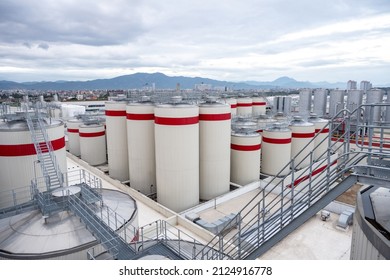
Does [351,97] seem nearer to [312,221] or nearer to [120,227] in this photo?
[312,221]

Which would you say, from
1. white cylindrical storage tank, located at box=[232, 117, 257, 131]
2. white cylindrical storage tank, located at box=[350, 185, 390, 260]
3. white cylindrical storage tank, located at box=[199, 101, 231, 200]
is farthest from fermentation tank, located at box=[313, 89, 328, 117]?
white cylindrical storage tank, located at box=[350, 185, 390, 260]

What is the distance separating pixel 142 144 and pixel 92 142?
27.3 ft

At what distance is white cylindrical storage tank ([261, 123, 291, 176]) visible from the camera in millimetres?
21688

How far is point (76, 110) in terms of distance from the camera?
45.4 metres

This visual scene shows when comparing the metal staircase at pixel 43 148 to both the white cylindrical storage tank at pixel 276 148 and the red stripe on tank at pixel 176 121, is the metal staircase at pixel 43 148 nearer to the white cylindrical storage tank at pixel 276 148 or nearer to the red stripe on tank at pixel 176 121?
the red stripe on tank at pixel 176 121

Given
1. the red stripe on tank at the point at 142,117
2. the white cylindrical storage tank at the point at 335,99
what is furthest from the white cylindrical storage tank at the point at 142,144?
the white cylindrical storage tank at the point at 335,99

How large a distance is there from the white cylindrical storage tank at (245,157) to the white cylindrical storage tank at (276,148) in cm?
267

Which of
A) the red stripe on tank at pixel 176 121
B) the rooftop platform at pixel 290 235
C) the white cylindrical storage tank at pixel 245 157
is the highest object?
the red stripe on tank at pixel 176 121

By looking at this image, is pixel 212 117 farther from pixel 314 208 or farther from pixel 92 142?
pixel 92 142

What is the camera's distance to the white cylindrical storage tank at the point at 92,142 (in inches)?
928

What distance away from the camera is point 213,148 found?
56.0 feet

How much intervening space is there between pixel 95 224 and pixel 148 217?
6292mm

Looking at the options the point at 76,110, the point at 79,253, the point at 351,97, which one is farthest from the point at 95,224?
the point at 76,110

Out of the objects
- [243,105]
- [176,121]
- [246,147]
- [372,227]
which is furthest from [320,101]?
[372,227]
